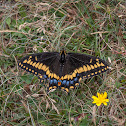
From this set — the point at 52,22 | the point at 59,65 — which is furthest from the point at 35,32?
the point at 59,65

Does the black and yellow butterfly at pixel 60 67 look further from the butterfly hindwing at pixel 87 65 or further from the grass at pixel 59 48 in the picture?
the grass at pixel 59 48

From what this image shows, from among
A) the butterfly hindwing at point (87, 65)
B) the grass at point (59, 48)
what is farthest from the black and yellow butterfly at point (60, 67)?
the grass at point (59, 48)

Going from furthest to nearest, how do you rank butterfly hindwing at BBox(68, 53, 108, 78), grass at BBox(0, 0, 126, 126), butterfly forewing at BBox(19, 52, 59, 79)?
grass at BBox(0, 0, 126, 126) < butterfly forewing at BBox(19, 52, 59, 79) < butterfly hindwing at BBox(68, 53, 108, 78)

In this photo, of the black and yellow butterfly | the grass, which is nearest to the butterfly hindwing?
the black and yellow butterfly

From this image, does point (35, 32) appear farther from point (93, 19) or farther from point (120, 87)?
point (120, 87)

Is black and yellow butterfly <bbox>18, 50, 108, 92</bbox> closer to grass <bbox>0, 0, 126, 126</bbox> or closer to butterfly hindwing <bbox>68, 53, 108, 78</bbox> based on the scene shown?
butterfly hindwing <bbox>68, 53, 108, 78</bbox>

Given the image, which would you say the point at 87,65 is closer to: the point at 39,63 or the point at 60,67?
the point at 60,67

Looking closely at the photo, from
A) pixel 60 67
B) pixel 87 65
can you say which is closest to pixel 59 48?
pixel 60 67
